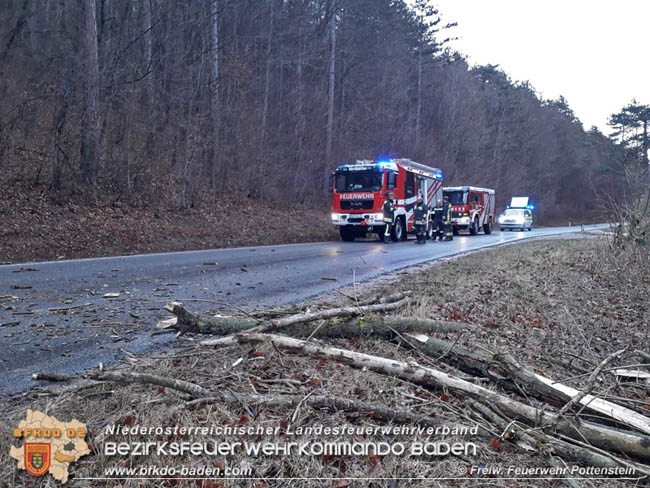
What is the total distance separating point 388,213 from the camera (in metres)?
19.4

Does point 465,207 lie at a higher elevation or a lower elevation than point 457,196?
lower

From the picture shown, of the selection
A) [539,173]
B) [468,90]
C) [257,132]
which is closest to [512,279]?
[257,132]

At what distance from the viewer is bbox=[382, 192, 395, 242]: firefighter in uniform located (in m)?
19.3

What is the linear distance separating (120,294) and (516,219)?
37.7m

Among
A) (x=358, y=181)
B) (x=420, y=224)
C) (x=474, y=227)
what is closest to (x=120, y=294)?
(x=358, y=181)

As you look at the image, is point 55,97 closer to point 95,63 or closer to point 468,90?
point 95,63

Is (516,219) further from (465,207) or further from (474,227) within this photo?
(465,207)

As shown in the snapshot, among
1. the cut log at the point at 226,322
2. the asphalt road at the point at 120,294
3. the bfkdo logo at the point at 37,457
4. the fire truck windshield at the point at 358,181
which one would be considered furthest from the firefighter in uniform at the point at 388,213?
the bfkdo logo at the point at 37,457

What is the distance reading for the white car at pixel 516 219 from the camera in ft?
127

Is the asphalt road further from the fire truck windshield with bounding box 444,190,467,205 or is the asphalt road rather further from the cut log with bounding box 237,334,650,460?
the fire truck windshield with bounding box 444,190,467,205

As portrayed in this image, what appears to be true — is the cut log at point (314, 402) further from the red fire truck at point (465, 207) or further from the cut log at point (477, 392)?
the red fire truck at point (465, 207)

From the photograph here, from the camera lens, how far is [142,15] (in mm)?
18609

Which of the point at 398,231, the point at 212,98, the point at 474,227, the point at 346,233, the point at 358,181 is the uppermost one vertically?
the point at 212,98

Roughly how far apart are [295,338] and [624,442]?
93.9 inches
